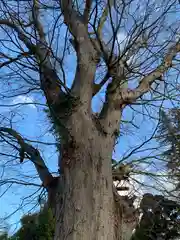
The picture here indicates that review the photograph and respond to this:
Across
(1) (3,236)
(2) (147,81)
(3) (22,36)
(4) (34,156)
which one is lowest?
(4) (34,156)

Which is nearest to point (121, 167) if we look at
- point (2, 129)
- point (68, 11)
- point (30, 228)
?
point (2, 129)

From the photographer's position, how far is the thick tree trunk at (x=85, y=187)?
2.19 metres

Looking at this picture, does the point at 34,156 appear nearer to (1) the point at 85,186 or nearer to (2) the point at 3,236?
(1) the point at 85,186

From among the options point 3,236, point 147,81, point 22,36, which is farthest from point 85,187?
point 3,236

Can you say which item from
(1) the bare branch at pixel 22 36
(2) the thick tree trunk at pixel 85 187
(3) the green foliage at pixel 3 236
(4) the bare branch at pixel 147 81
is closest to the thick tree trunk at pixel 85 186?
(2) the thick tree trunk at pixel 85 187

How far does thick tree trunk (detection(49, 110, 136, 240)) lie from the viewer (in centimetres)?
219

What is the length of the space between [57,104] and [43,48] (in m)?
0.79

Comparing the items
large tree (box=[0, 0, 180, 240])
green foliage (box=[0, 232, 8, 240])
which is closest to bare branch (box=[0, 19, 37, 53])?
large tree (box=[0, 0, 180, 240])

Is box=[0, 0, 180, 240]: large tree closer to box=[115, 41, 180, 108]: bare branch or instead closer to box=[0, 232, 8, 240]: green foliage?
box=[115, 41, 180, 108]: bare branch

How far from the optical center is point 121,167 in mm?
3260

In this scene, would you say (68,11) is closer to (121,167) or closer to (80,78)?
(80,78)

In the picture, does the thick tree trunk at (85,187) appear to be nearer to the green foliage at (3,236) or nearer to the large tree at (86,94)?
the large tree at (86,94)

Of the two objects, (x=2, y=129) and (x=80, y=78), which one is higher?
(x=80, y=78)

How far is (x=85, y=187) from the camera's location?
234cm
